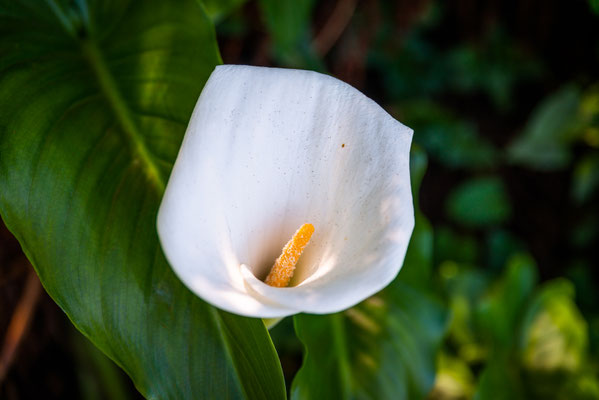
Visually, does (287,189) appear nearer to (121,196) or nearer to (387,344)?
(121,196)

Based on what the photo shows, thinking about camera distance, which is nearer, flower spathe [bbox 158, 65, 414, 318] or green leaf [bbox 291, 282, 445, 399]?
flower spathe [bbox 158, 65, 414, 318]

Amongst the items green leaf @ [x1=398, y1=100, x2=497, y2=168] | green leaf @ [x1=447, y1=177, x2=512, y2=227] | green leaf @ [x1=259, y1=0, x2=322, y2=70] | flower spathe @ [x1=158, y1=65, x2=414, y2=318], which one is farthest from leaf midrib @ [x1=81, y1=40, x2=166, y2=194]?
green leaf @ [x1=447, y1=177, x2=512, y2=227]

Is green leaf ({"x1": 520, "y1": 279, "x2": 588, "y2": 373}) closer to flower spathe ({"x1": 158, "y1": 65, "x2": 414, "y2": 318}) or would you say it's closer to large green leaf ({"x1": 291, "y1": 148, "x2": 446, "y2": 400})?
large green leaf ({"x1": 291, "y1": 148, "x2": 446, "y2": 400})

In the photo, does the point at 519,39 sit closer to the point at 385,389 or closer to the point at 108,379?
the point at 385,389

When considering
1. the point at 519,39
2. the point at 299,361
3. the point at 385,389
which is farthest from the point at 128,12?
the point at 519,39

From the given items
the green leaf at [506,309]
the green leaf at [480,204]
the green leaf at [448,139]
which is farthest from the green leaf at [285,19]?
the green leaf at [480,204]

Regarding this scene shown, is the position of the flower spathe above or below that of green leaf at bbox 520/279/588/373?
above

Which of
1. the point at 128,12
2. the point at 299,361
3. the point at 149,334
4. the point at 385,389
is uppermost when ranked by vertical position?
the point at 128,12
